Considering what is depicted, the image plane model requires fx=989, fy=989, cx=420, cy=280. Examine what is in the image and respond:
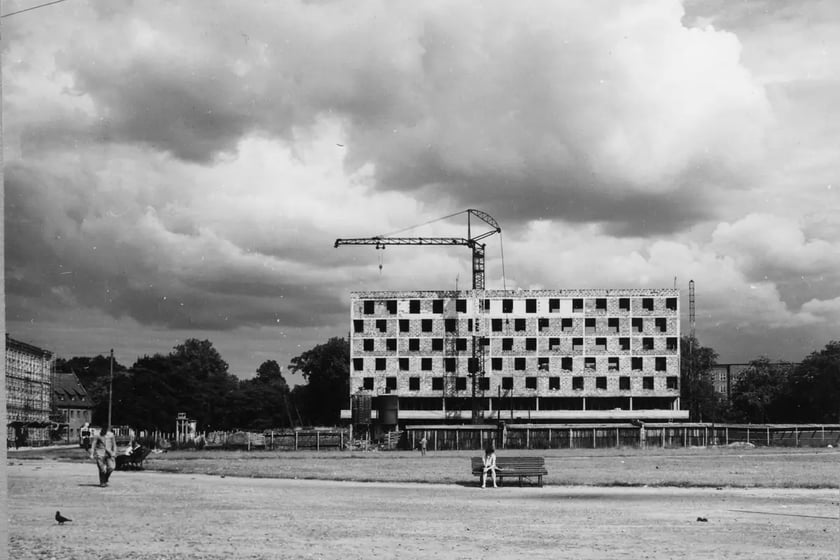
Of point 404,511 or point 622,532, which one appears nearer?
point 622,532

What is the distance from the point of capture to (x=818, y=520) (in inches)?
730

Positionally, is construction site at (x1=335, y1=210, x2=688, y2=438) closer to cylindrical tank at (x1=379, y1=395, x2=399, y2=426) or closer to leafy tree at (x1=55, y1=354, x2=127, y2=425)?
cylindrical tank at (x1=379, y1=395, x2=399, y2=426)

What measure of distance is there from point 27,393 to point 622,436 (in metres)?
61.9

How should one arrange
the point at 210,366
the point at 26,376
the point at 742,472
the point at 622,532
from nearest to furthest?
the point at 622,532 < the point at 742,472 < the point at 26,376 < the point at 210,366

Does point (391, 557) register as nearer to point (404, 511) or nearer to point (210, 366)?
point (404, 511)

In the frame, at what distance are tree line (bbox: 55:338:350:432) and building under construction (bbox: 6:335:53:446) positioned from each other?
23.0 feet

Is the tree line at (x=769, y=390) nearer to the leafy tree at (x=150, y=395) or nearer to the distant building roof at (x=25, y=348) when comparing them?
the leafy tree at (x=150, y=395)

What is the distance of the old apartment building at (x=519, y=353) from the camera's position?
107312mm

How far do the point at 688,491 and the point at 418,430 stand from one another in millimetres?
53497

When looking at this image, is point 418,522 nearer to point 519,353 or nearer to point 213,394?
point 519,353

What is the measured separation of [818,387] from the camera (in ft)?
385

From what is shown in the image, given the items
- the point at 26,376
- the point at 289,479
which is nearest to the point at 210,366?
the point at 26,376

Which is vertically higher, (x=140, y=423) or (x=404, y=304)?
(x=404, y=304)

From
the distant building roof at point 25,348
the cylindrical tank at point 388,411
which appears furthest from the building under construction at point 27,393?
the cylindrical tank at point 388,411
